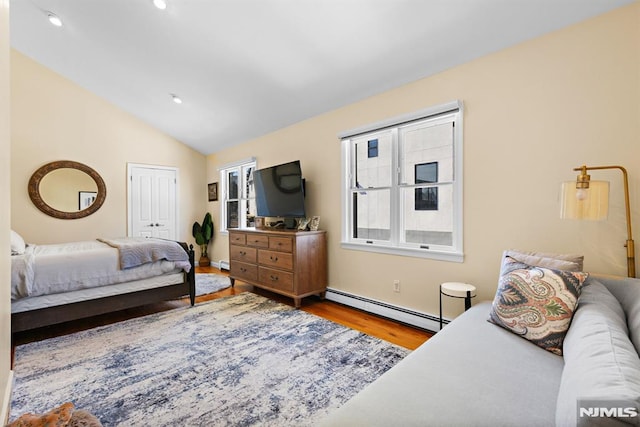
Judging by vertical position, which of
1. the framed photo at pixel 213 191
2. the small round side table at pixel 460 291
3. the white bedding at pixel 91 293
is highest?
the framed photo at pixel 213 191

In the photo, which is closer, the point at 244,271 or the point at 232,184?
the point at 244,271

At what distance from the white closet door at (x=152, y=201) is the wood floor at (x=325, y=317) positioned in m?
2.33

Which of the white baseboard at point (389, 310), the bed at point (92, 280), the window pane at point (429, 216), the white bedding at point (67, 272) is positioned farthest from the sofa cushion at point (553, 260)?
the white bedding at point (67, 272)

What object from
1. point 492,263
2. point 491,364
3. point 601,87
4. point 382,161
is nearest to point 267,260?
point 382,161

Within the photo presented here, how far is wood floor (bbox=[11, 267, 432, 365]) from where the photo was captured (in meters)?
2.59

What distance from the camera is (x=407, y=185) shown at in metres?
2.96

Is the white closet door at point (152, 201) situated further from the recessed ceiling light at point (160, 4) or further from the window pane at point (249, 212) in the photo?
the recessed ceiling light at point (160, 4)

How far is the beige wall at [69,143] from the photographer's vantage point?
4.24 metres

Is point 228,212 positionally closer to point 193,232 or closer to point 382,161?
point 193,232

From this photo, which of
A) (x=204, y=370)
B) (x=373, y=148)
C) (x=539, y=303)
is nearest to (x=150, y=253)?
(x=204, y=370)

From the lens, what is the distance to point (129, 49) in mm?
3408

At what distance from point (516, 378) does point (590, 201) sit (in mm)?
1168

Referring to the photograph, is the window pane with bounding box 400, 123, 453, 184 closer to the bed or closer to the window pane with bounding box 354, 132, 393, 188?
the window pane with bounding box 354, 132, 393, 188

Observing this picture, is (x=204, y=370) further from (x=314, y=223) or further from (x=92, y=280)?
(x=314, y=223)
